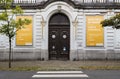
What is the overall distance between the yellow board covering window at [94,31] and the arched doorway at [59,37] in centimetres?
182

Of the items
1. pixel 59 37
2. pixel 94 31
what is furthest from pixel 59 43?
pixel 94 31

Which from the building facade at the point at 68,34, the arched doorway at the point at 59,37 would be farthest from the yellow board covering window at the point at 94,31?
the arched doorway at the point at 59,37

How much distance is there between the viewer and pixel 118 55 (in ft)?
107

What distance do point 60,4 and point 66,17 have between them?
5.06 ft

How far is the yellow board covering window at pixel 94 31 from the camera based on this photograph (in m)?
32.9

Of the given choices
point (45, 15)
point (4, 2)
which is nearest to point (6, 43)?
point (45, 15)

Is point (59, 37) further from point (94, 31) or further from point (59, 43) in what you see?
point (94, 31)

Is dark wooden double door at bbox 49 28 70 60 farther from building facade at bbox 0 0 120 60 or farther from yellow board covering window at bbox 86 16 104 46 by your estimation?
yellow board covering window at bbox 86 16 104 46

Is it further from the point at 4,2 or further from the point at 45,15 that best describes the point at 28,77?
the point at 45,15

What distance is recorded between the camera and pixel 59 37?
33375 mm

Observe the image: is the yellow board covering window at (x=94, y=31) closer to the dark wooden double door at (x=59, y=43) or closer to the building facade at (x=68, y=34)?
the building facade at (x=68, y=34)

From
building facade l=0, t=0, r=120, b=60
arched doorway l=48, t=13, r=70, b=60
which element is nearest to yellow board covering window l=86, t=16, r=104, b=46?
building facade l=0, t=0, r=120, b=60

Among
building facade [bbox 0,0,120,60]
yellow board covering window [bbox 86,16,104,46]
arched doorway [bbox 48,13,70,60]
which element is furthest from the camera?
arched doorway [bbox 48,13,70,60]

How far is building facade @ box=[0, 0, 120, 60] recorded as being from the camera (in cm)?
3266
